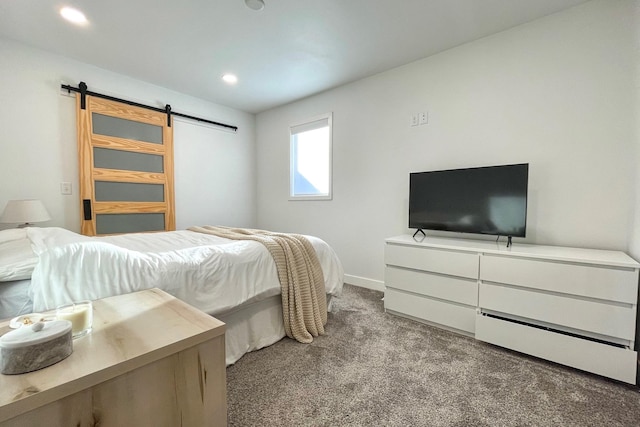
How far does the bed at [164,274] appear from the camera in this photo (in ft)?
3.68

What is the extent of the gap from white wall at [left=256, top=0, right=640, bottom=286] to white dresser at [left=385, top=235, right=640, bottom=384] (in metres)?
0.43

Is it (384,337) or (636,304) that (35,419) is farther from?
(636,304)

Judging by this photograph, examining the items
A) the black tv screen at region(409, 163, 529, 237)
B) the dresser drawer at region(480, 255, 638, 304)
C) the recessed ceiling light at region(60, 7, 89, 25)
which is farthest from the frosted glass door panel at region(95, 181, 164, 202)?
the dresser drawer at region(480, 255, 638, 304)

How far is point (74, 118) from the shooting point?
2809 millimetres

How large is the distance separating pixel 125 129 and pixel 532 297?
4.15 m

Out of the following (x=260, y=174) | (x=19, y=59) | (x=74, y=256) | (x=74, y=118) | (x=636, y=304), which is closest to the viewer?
(x=74, y=256)

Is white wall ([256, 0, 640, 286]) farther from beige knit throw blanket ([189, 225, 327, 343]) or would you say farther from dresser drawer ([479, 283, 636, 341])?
beige knit throw blanket ([189, 225, 327, 343])

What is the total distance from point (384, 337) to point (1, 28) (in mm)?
4058

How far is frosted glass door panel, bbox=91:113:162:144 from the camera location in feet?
9.62

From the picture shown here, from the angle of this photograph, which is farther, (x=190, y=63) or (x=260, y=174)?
(x=260, y=174)

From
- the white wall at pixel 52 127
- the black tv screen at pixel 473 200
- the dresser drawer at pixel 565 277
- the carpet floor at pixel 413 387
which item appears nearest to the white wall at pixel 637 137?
the dresser drawer at pixel 565 277

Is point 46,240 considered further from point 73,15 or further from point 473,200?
point 473,200

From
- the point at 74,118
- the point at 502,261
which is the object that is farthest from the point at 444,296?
the point at 74,118

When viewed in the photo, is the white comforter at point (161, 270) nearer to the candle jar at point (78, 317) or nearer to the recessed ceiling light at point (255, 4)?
the candle jar at point (78, 317)
